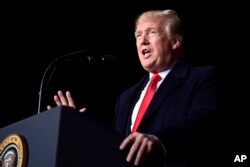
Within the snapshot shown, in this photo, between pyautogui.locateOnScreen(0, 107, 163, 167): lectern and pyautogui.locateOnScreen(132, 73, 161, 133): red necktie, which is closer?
pyautogui.locateOnScreen(0, 107, 163, 167): lectern

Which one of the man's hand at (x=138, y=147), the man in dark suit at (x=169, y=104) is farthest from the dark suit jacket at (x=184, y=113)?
the man's hand at (x=138, y=147)

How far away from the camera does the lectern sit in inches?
43.8

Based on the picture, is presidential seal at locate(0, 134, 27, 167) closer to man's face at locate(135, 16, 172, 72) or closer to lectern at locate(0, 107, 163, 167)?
lectern at locate(0, 107, 163, 167)

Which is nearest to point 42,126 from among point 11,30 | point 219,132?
point 219,132

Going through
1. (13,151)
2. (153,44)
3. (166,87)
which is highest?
(153,44)

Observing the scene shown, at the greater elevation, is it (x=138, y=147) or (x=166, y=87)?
(x=166, y=87)

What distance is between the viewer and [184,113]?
1699 mm

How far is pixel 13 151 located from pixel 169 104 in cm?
73

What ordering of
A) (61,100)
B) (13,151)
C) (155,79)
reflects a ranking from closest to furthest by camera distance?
1. (13,151)
2. (61,100)
3. (155,79)

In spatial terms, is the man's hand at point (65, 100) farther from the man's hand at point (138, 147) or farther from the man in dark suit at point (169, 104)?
the man's hand at point (138, 147)

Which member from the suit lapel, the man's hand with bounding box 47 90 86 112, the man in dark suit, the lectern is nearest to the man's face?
the man in dark suit

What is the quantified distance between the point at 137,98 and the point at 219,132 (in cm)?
61

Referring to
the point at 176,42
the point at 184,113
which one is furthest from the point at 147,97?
the point at 176,42

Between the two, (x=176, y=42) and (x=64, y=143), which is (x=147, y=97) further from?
(x=64, y=143)
